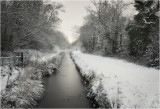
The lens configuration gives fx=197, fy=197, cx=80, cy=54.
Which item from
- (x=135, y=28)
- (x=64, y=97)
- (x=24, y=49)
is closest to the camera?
(x=64, y=97)

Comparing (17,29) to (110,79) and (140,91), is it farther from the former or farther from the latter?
(140,91)

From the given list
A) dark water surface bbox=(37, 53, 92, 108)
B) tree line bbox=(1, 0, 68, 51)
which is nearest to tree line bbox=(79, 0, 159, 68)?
dark water surface bbox=(37, 53, 92, 108)

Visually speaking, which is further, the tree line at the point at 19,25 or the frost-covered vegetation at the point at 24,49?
the tree line at the point at 19,25

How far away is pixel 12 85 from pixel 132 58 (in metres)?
17.0

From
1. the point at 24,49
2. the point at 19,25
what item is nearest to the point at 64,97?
the point at 19,25

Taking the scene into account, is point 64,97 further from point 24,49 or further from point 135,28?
point 24,49

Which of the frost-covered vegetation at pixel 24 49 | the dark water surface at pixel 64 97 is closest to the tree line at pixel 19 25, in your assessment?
the frost-covered vegetation at pixel 24 49

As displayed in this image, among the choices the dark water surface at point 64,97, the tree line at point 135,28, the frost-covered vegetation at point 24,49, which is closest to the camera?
the frost-covered vegetation at point 24,49

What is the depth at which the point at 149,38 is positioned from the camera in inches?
825

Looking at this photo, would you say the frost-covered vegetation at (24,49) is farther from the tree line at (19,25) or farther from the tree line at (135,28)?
the tree line at (135,28)

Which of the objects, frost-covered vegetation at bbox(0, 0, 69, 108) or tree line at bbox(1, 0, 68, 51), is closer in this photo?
frost-covered vegetation at bbox(0, 0, 69, 108)

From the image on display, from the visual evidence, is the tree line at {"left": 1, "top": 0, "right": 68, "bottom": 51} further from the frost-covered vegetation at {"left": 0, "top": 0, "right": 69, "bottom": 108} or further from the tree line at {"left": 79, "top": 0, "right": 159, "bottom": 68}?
the tree line at {"left": 79, "top": 0, "right": 159, "bottom": 68}

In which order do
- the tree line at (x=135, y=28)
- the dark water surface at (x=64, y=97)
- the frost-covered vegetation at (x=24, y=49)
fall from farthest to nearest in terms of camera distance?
the tree line at (x=135, y=28) < the dark water surface at (x=64, y=97) < the frost-covered vegetation at (x=24, y=49)

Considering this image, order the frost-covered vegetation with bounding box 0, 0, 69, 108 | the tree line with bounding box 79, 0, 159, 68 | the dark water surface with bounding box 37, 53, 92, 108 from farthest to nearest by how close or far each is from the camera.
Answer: the tree line with bounding box 79, 0, 159, 68
the dark water surface with bounding box 37, 53, 92, 108
the frost-covered vegetation with bounding box 0, 0, 69, 108
